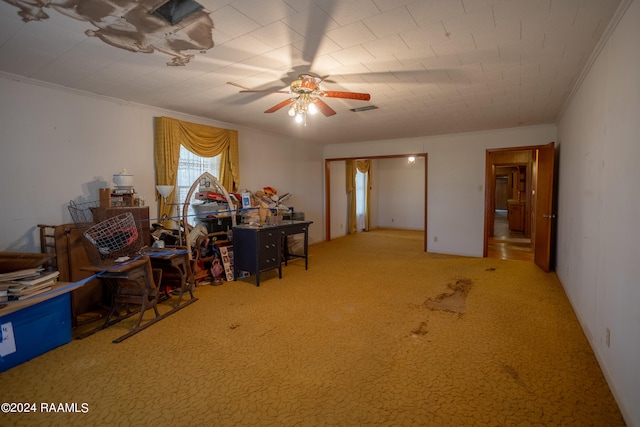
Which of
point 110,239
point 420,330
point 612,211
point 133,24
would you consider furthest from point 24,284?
point 612,211

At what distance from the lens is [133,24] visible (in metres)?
2.07

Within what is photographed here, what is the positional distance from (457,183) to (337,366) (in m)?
4.94

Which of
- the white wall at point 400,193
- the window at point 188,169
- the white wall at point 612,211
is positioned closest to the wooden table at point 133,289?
the window at point 188,169

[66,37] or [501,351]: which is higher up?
[66,37]

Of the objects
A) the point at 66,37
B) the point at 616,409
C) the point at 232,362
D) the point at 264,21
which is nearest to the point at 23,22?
the point at 66,37

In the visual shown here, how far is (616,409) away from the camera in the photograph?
6.01 ft

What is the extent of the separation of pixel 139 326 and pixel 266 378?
1510 mm

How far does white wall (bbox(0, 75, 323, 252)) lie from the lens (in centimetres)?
299

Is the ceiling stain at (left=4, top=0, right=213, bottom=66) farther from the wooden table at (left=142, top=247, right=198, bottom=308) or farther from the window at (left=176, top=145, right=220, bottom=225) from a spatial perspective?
the window at (left=176, top=145, right=220, bottom=225)

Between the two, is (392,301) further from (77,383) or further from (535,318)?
(77,383)

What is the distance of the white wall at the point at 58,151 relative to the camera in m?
2.99

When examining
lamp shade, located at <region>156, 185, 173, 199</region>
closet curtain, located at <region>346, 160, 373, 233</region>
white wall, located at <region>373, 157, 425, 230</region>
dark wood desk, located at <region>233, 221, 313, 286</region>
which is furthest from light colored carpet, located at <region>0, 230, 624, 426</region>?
white wall, located at <region>373, 157, 425, 230</region>

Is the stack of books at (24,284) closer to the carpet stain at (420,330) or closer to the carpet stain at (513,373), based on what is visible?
the carpet stain at (420,330)

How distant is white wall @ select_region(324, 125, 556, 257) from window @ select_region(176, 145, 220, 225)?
4.02m
